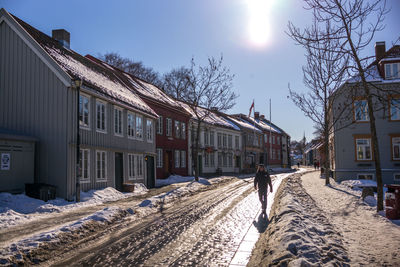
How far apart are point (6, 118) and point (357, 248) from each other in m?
15.6

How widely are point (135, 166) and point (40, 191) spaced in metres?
8.17

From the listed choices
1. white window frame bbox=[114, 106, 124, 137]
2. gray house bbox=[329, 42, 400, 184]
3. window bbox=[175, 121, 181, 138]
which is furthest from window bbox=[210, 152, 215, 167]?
white window frame bbox=[114, 106, 124, 137]

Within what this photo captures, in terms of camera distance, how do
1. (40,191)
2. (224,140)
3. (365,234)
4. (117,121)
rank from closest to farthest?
1. (365,234)
2. (40,191)
3. (117,121)
4. (224,140)

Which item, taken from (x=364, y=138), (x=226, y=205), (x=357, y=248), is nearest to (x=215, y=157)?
(x=364, y=138)

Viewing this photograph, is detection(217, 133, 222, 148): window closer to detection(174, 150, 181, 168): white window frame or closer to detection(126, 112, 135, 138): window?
Result: detection(174, 150, 181, 168): white window frame

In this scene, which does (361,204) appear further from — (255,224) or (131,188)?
(131,188)

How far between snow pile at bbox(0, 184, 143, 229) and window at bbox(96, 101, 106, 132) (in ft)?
11.2

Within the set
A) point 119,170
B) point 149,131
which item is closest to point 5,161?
point 119,170

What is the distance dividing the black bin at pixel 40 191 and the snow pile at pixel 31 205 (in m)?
0.23

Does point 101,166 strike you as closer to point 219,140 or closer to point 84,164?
point 84,164

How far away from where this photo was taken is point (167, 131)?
29812mm

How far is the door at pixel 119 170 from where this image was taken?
63.3 ft

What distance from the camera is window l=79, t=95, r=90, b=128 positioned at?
15992 mm

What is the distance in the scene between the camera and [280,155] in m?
71.1
